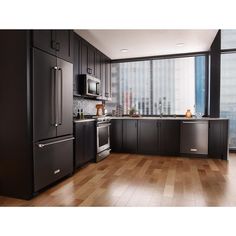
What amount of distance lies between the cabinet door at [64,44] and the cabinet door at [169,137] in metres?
2.67

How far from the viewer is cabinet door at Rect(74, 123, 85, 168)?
3572mm

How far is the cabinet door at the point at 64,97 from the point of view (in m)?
3.06

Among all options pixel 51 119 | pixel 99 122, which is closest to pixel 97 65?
pixel 99 122

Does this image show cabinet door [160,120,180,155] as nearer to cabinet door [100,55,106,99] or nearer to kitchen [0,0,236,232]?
kitchen [0,0,236,232]

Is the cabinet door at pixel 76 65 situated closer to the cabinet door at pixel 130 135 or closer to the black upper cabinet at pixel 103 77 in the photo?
the black upper cabinet at pixel 103 77

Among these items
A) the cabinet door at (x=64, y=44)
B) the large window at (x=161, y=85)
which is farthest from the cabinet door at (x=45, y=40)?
the large window at (x=161, y=85)

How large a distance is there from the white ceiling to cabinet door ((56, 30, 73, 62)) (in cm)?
72

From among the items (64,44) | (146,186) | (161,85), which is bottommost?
(146,186)

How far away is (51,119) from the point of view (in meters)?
2.88

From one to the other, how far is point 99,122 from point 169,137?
1672mm

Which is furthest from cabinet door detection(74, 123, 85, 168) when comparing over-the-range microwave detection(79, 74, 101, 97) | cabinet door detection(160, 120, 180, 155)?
cabinet door detection(160, 120, 180, 155)

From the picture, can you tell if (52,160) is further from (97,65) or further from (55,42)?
(97,65)
